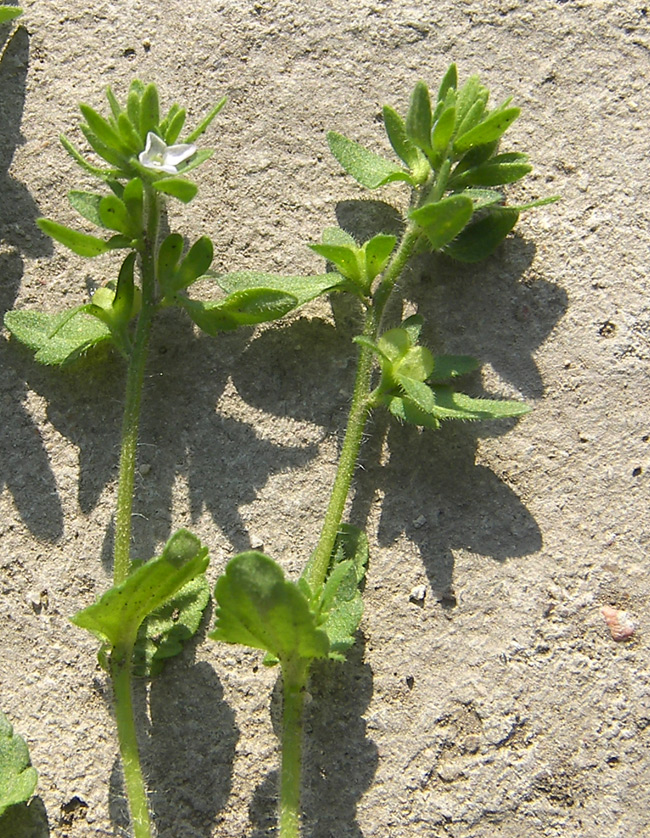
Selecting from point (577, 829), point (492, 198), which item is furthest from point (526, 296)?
point (577, 829)

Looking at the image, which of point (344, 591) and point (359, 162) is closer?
point (344, 591)

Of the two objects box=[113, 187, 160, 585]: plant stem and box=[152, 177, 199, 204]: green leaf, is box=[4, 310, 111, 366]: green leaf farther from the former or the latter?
box=[152, 177, 199, 204]: green leaf

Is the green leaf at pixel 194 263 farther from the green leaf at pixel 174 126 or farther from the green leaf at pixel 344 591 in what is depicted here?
the green leaf at pixel 344 591

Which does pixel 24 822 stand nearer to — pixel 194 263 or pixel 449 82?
pixel 194 263

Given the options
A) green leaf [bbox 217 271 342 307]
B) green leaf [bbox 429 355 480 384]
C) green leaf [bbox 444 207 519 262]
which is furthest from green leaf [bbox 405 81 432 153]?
green leaf [bbox 429 355 480 384]

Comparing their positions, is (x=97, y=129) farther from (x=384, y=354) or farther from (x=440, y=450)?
(x=440, y=450)

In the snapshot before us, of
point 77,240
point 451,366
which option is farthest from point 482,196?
point 77,240

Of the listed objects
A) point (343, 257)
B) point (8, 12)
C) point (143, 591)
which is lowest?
point (143, 591)
